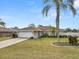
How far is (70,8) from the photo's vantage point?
37688mm

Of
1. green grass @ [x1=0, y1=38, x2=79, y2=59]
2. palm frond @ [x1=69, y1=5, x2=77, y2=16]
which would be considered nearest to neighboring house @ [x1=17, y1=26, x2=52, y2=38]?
palm frond @ [x1=69, y1=5, x2=77, y2=16]

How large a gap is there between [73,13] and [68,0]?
2337mm

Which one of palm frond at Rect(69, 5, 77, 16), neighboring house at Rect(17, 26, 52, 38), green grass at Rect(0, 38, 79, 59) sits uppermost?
palm frond at Rect(69, 5, 77, 16)

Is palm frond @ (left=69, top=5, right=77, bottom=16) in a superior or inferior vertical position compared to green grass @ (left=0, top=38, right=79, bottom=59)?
superior

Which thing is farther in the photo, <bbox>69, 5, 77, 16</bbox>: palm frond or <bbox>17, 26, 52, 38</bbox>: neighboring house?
<bbox>17, 26, 52, 38</bbox>: neighboring house

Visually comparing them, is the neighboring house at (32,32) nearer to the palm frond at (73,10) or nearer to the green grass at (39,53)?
the palm frond at (73,10)

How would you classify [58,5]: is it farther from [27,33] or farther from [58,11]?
[27,33]

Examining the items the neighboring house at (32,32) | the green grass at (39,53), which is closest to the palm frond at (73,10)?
the green grass at (39,53)

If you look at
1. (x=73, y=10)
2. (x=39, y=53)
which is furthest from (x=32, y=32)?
(x=39, y=53)

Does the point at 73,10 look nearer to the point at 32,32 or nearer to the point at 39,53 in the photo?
the point at 39,53

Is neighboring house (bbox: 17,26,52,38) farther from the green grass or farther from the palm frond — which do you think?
the green grass

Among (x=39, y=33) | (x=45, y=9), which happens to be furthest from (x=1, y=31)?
(x=45, y=9)

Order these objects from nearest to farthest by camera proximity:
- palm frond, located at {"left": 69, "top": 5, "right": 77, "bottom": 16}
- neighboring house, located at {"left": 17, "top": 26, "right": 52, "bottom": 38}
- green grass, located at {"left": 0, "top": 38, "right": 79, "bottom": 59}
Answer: green grass, located at {"left": 0, "top": 38, "right": 79, "bottom": 59}
palm frond, located at {"left": 69, "top": 5, "right": 77, "bottom": 16}
neighboring house, located at {"left": 17, "top": 26, "right": 52, "bottom": 38}

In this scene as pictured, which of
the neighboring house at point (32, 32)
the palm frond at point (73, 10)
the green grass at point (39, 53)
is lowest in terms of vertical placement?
the green grass at point (39, 53)
